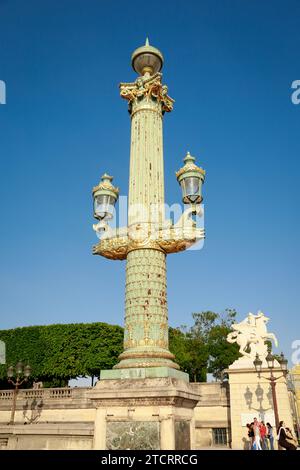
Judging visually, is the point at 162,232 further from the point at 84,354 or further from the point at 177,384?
the point at 84,354

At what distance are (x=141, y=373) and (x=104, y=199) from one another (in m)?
5.14

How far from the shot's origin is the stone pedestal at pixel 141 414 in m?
7.95

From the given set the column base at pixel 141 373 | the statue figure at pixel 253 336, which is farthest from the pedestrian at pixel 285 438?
the statue figure at pixel 253 336

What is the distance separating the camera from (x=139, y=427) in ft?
26.5

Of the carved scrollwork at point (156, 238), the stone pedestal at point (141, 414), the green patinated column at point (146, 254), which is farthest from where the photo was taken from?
the carved scrollwork at point (156, 238)

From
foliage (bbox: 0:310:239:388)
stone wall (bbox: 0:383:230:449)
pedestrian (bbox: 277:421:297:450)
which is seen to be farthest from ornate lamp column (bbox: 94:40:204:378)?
foliage (bbox: 0:310:239:388)

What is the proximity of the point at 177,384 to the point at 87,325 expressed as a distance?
90.4ft

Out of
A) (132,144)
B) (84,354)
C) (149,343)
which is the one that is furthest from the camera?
(84,354)

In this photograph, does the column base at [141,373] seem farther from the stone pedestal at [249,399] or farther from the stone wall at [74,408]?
the stone pedestal at [249,399]

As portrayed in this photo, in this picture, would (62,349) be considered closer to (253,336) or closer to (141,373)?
(253,336)

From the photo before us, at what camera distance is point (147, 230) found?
1010 cm

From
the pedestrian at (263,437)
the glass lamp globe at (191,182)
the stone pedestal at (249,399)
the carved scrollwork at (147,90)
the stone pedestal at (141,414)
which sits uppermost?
the carved scrollwork at (147,90)
